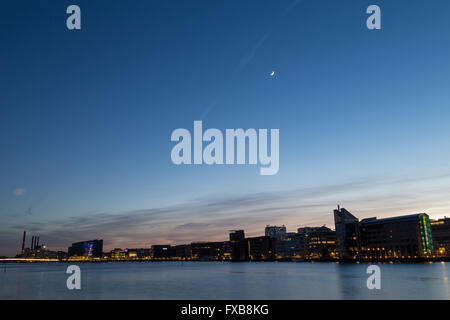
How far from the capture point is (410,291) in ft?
202

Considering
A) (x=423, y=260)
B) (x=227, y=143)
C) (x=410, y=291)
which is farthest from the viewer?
(x=423, y=260)
